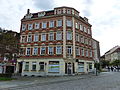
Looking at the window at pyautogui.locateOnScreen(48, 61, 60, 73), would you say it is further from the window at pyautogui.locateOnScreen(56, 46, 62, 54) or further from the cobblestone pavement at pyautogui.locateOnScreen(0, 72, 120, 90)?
the cobblestone pavement at pyautogui.locateOnScreen(0, 72, 120, 90)

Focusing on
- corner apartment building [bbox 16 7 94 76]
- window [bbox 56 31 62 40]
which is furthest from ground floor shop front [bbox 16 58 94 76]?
window [bbox 56 31 62 40]

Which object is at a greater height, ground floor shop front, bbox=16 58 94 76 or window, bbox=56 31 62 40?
window, bbox=56 31 62 40

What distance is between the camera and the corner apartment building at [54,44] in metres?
31.7

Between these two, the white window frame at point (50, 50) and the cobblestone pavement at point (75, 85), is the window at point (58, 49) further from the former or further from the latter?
the cobblestone pavement at point (75, 85)

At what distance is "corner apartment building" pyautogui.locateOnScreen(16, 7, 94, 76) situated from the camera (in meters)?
31.7

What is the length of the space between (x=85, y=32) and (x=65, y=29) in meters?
8.48

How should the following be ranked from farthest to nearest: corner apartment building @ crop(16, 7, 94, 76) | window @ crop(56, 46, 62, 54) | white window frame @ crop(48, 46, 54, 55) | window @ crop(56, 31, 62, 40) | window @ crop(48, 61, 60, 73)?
window @ crop(56, 31, 62, 40) < white window frame @ crop(48, 46, 54, 55) < window @ crop(56, 46, 62, 54) < corner apartment building @ crop(16, 7, 94, 76) < window @ crop(48, 61, 60, 73)

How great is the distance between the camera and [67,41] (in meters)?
32.3

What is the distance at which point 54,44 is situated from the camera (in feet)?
107

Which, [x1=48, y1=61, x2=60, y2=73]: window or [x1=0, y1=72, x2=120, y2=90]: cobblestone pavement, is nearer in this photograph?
[x1=0, y1=72, x2=120, y2=90]: cobblestone pavement

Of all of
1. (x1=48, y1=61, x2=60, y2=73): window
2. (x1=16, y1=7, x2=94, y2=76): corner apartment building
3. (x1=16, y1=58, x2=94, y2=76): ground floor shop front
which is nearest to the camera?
(x1=16, y1=58, x2=94, y2=76): ground floor shop front

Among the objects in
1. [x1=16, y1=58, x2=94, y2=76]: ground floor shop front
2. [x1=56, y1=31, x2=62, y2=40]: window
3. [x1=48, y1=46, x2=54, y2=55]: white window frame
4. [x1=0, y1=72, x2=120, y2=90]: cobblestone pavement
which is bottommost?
[x1=0, y1=72, x2=120, y2=90]: cobblestone pavement

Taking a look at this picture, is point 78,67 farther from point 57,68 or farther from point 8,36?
point 8,36

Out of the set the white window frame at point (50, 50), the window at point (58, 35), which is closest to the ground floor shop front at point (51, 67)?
the white window frame at point (50, 50)
